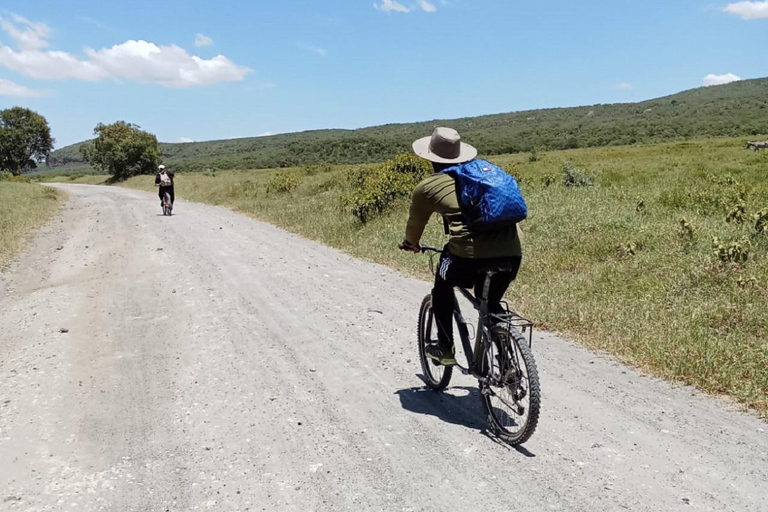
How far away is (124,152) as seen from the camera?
180 ft

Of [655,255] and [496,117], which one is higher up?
[496,117]

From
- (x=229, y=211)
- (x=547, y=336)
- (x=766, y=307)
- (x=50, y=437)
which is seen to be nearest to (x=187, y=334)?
(x=50, y=437)

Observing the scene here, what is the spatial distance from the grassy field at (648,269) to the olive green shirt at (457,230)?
1.34 metres

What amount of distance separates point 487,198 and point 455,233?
41cm

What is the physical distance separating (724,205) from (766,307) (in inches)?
268

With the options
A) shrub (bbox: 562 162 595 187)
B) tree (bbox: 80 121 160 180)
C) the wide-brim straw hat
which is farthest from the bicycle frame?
tree (bbox: 80 121 160 180)

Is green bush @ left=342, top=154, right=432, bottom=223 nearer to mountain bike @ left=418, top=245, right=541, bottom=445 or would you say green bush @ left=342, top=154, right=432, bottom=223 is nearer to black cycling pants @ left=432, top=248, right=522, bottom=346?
black cycling pants @ left=432, top=248, right=522, bottom=346

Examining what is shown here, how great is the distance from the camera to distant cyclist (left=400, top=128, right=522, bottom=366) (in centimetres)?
431

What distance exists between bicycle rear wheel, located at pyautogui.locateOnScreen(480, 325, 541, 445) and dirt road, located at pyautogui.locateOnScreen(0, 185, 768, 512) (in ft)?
0.52

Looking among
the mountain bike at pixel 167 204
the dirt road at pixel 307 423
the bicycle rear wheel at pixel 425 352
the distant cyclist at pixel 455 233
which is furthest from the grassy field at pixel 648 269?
the mountain bike at pixel 167 204

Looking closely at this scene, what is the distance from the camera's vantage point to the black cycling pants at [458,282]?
4.39 meters

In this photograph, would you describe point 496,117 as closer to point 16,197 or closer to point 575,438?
point 16,197

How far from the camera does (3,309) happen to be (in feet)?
28.1

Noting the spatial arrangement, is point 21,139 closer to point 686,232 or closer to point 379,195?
point 379,195
